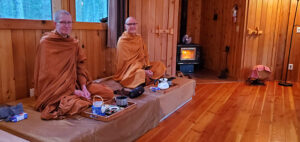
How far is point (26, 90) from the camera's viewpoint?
8.65 ft

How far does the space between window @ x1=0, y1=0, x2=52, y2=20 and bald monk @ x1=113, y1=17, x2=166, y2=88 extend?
3.54 ft

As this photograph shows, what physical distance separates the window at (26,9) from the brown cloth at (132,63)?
1079 mm

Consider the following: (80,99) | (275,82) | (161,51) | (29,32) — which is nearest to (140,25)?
(161,51)

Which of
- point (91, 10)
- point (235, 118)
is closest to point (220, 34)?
point (235, 118)

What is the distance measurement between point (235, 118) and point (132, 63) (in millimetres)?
1607

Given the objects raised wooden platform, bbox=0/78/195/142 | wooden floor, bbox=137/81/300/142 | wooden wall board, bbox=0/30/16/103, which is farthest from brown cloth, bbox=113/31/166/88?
wooden wall board, bbox=0/30/16/103

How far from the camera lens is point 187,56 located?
556 centimetres

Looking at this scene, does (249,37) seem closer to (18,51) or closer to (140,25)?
(140,25)

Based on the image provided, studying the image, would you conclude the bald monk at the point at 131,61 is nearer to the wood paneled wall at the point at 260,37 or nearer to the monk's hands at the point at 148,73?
the monk's hands at the point at 148,73

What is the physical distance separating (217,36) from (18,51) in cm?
481

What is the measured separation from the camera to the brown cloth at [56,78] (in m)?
2.04

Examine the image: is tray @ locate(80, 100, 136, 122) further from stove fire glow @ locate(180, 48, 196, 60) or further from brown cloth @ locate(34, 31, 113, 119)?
stove fire glow @ locate(180, 48, 196, 60)

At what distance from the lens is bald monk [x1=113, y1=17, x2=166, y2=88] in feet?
10.5

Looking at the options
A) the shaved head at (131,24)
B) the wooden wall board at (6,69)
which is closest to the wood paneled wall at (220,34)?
the shaved head at (131,24)
